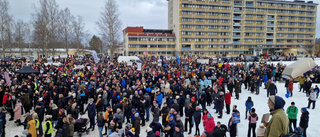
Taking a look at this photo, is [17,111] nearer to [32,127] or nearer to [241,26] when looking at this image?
[32,127]

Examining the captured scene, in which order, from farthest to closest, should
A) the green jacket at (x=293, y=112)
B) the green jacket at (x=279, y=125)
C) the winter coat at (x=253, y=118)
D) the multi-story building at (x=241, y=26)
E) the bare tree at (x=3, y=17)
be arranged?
the multi-story building at (x=241, y=26), the bare tree at (x=3, y=17), the green jacket at (x=293, y=112), the winter coat at (x=253, y=118), the green jacket at (x=279, y=125)

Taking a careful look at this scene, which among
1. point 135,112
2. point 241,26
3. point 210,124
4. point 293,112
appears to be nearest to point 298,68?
point 293,112

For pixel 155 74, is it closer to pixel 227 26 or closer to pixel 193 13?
pixel 193 13

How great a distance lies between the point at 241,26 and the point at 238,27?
1.09 meters

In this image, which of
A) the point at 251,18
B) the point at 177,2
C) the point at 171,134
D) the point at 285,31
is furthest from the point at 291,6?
the point at 171,134

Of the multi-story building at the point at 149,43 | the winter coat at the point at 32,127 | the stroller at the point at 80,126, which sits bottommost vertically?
the stroller at the point at 80,126

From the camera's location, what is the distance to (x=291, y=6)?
75250 mm

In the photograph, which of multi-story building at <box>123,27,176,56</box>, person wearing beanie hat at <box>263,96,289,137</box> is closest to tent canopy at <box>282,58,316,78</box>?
person wearing beanie hat at <box>263,96,289,137</box>

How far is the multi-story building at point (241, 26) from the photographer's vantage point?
215 ft

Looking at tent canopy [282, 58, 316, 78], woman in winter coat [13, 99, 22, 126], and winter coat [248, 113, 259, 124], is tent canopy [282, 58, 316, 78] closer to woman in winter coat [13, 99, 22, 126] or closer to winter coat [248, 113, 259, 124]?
winter coat [248, 113, 259, 124]

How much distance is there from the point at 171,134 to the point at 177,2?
6372 cm

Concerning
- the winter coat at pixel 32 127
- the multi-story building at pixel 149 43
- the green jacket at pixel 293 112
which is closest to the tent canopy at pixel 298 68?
the green jacket at pixel 293 112

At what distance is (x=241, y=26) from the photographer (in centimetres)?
7075

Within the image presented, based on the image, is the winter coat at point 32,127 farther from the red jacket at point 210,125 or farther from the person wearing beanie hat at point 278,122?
the person wearing beanie hat at point 278,122
